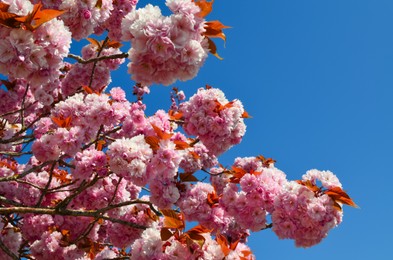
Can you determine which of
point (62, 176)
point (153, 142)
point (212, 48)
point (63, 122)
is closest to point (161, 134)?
point (153, 142)

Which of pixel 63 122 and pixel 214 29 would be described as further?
pixel 63 122

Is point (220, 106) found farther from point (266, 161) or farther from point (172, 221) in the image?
point (266, 161)

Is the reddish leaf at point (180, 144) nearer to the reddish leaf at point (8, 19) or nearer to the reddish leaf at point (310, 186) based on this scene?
the reddish leaf at point (310, 186)

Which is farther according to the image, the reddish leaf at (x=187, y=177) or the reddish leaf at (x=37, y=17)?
the reddish leaf at (x=187, y=177)

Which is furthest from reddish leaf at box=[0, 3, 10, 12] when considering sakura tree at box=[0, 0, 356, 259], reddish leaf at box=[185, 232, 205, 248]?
reddish leaf at box=[185, 232, 205, 248]

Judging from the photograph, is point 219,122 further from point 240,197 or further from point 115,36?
point 115,36

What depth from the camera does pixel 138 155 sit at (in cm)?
382

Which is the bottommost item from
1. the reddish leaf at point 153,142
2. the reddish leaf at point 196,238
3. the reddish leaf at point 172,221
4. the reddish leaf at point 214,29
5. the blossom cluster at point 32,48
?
the reddish leaf at point 196,238

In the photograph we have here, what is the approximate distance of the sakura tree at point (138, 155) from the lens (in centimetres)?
319

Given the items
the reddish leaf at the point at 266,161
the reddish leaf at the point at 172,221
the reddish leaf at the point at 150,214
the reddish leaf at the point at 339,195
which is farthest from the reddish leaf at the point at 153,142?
the reddish leaf at the point at 266,161

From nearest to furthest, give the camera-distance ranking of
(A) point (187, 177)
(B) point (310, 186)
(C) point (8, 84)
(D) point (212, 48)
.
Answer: (D) point (212, 48) < (B) point (310, 186) < (A) point (187, 177) < (C) point (8, 84)

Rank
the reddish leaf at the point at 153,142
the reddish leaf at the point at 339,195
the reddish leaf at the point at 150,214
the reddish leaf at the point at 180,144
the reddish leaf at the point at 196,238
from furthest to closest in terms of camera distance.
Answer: the reddish leaf at the point at 150,214 → the reddish leaf at the point at 339,195 → the reddish leaf at the point at 180,144 → the reddish leaf at the point at 153,142 → the reddish leaf at the point at 196,238

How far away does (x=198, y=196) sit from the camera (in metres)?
5.18

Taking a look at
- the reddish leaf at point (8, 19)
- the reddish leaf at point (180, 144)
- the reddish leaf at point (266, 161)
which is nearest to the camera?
the reddish leaf at point (8, 19)
